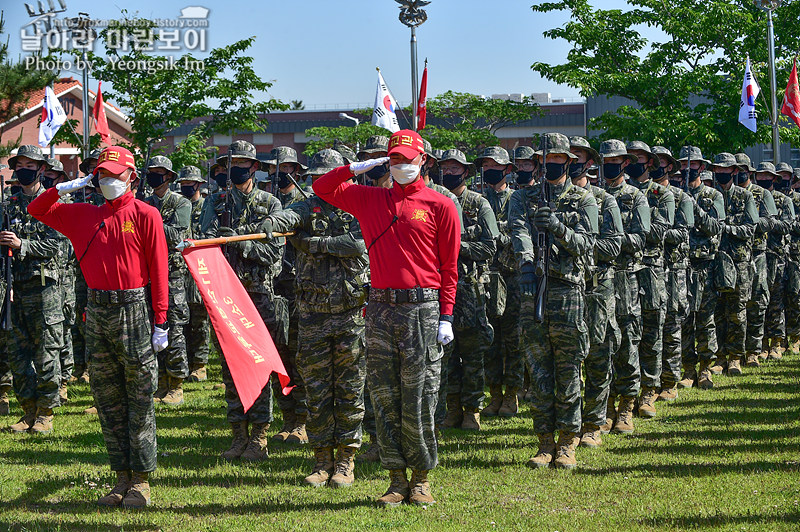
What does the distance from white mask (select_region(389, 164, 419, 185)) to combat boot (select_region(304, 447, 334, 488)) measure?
2.55 metres

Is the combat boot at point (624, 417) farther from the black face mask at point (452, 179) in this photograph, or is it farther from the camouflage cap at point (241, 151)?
the camouflage cap at point (241, 151)

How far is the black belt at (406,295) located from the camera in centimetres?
740

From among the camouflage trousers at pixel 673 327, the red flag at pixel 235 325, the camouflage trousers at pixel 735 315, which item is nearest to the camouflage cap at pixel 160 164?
the red flag at pixel 235 325

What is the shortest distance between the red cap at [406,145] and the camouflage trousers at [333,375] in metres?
1.65

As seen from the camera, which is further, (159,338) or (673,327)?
(673,327)

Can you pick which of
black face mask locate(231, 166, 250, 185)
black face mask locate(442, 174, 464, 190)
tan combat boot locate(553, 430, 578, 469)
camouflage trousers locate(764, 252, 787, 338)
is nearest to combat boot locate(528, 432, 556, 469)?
tan combat boot locate(553, 430, 578, 469)

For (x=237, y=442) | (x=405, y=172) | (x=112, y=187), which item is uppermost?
(x=405, y=172)

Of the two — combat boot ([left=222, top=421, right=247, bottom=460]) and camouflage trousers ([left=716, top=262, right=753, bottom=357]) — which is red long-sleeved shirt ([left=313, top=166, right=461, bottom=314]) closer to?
combat boot ([left=222, top=421, right=247, bottom=460])

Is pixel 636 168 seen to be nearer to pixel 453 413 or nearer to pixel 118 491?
pixel 453 413

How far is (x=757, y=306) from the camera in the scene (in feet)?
50.8

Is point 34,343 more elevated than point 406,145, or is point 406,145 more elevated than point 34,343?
point 406,145

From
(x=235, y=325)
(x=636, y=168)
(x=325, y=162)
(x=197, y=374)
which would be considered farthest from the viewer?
Answer: (x=197, y=374)

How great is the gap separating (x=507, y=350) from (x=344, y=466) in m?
3.71

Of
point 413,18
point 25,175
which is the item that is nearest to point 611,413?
point 25,175
